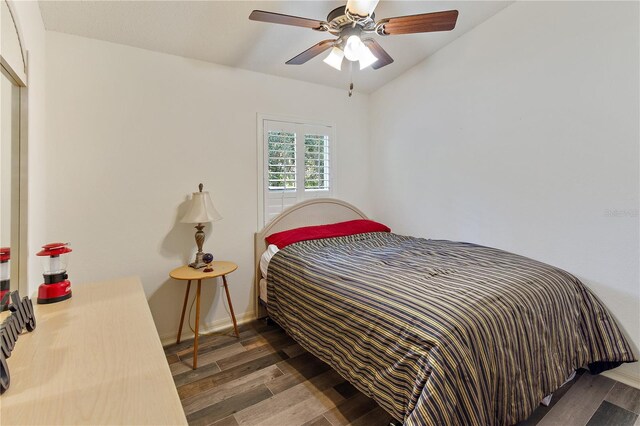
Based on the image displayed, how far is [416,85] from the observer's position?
3.09 meters

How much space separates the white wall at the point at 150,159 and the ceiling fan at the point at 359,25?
2.91ft

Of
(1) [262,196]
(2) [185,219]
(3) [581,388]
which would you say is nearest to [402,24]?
(1) [262,196]

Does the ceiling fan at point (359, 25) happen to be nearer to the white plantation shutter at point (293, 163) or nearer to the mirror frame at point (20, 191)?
the white plantation shutter at point (293, 163)

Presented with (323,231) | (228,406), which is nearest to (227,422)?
(228,406)

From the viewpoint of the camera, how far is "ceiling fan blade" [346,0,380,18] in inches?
63.9

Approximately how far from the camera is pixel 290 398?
1765mm

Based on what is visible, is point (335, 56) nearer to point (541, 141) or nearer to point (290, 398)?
point (541, 141)

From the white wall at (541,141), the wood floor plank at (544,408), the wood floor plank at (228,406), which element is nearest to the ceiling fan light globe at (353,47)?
the white wall at (541,141)

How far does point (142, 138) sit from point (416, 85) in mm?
2661

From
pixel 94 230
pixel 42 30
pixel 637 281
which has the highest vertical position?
pixel 42 30

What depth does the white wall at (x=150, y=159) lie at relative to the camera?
209cm

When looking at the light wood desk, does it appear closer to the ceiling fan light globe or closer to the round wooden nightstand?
the round wooden nightstand

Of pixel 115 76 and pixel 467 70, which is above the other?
pixel 467 70

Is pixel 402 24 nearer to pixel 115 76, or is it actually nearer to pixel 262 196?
pixel 262 196
